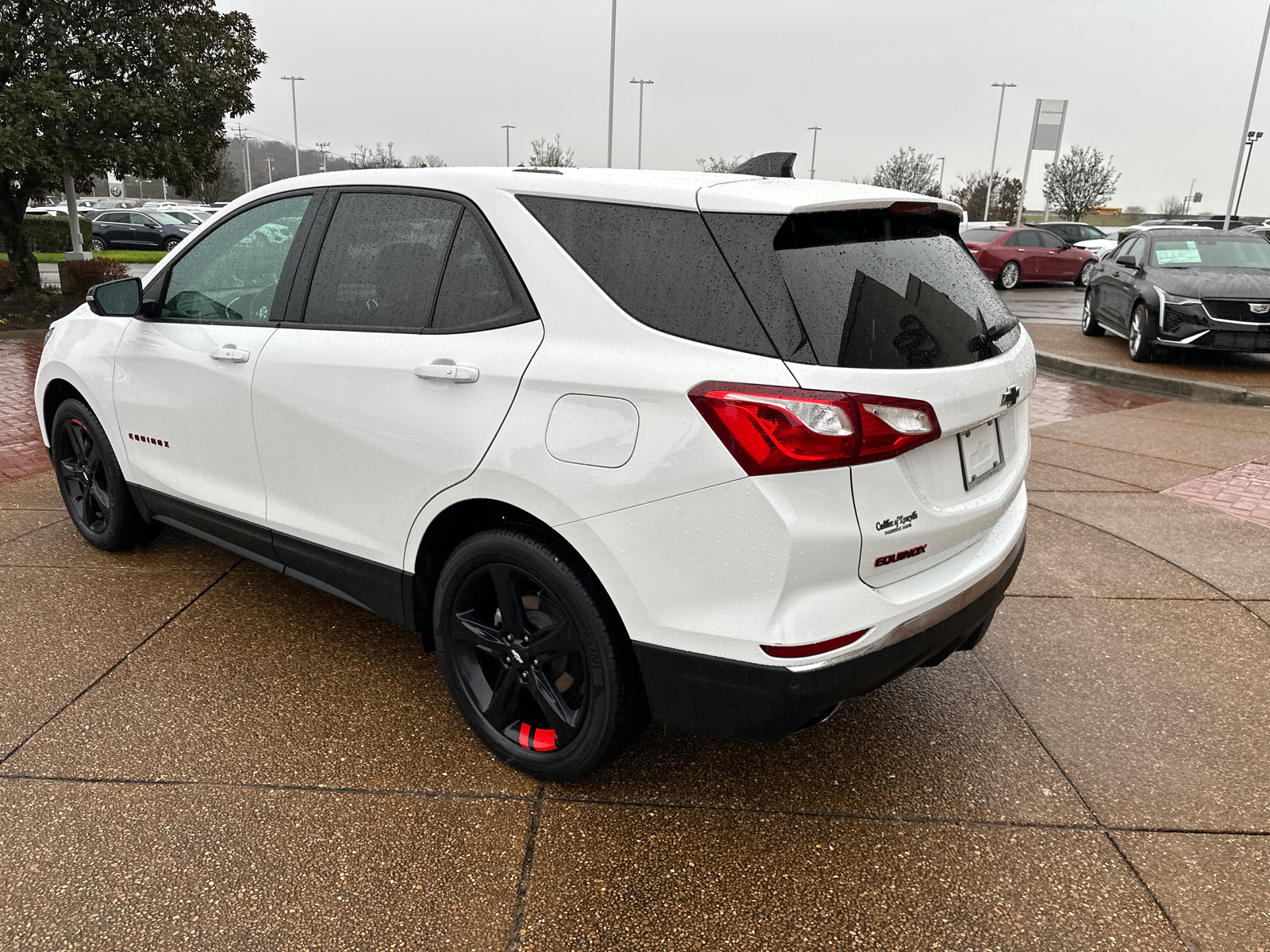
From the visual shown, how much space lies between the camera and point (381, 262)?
2947mm

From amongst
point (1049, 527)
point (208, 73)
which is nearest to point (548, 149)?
point (208, 73)

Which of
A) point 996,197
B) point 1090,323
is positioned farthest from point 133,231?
point 996,197

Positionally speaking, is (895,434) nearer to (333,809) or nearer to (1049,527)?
(333,809)

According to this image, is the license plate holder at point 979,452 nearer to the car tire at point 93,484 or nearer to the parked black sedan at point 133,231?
the car tire at point 93,484

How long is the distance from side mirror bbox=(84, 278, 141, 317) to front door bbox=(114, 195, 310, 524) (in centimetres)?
7

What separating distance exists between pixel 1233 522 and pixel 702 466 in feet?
14.9

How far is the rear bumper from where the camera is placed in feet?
7.28

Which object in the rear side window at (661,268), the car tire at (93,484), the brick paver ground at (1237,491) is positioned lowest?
the brick paver ground at (1237,491)

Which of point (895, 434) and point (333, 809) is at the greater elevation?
point (895, 434)

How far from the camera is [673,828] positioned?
2.59 m

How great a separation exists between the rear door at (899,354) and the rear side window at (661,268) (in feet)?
0.16

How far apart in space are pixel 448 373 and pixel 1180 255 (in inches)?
439

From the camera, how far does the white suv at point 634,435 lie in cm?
216

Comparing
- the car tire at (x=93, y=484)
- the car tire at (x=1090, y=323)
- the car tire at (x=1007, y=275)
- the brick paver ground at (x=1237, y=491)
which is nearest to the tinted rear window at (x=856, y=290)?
A: the car tire at (x=93, y=484)
